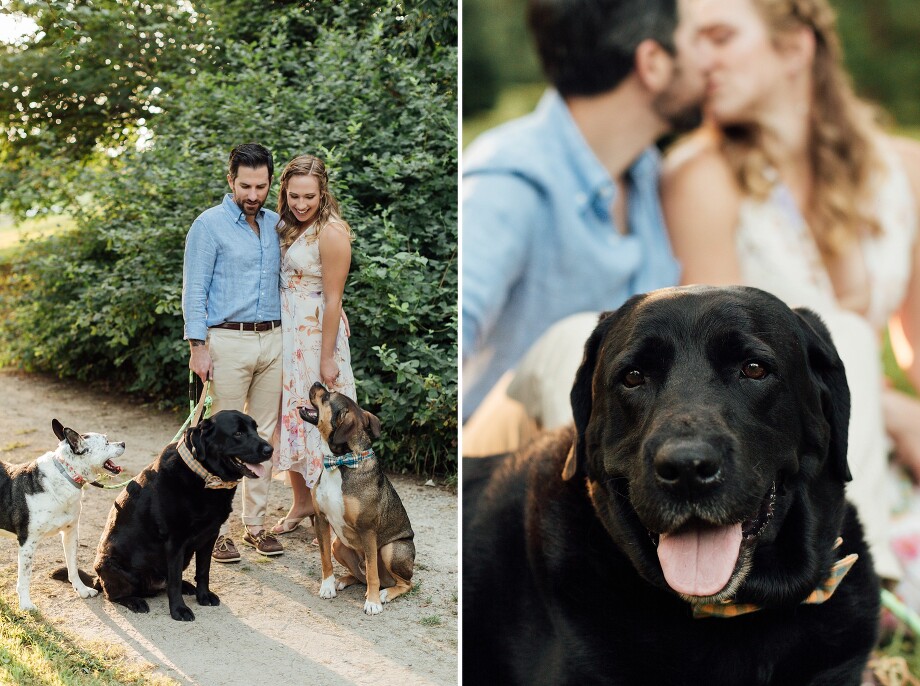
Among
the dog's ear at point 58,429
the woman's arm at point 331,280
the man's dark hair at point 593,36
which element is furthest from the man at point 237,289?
the man's dark hair at point 593,36

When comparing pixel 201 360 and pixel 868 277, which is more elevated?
pixel 868 277

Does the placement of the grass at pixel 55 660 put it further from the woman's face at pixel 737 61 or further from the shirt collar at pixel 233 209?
the woman's face at pixel 737 61

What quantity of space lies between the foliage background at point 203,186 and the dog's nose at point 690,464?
270cm

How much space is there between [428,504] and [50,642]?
77.7 inches

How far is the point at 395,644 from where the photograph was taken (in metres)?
3.39

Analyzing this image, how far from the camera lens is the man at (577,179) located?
9.86ft

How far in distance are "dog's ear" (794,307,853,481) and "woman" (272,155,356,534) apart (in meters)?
2.00

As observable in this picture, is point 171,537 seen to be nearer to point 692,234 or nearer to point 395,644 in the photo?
point 395,644

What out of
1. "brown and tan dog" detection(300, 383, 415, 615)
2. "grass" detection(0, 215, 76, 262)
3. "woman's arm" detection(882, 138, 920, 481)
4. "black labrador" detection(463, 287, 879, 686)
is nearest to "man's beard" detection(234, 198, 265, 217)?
"brown and tan dog" detection(300, 383, 415, 615)

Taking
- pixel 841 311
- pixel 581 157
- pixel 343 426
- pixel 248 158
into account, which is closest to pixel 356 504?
pixel 343 426

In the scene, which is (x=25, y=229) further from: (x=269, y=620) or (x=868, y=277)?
(x=868, y=277)

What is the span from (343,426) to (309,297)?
597 millimetres

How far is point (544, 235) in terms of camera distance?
304 cm

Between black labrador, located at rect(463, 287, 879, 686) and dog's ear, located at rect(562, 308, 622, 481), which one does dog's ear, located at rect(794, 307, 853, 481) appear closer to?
black labrador, located at rect(463, 287, 879, 686)
